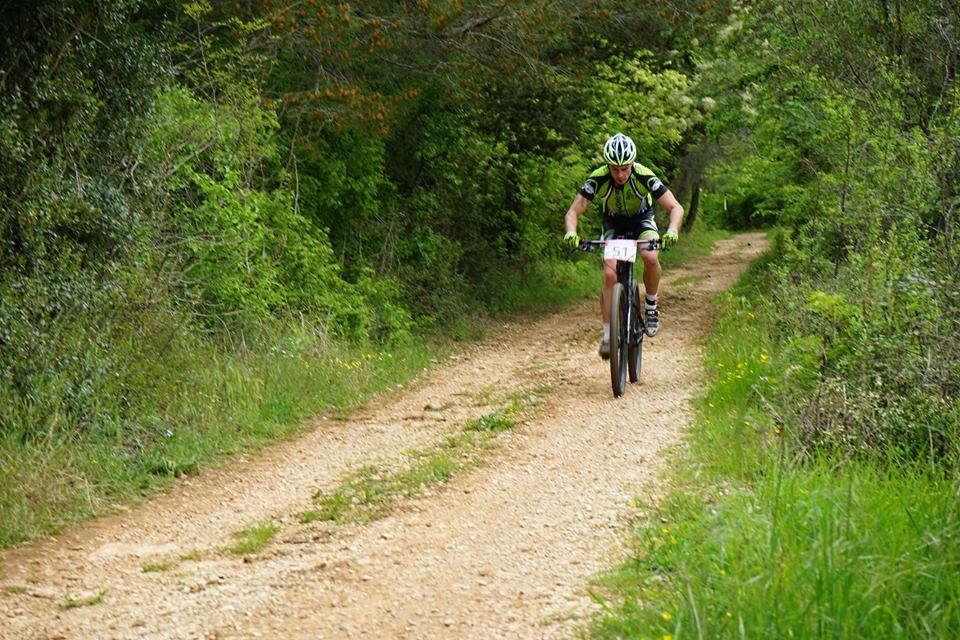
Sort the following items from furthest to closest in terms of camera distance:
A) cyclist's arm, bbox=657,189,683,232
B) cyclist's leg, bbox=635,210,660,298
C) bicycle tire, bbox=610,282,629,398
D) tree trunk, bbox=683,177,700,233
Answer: tree trunk, bbox=683,177,700,233 < cyclist's leg, bbox=635,210,660,298 < cyclist's arm, bbox=657,189,683,232 < bicycle tire, bbox=610,282,629,398

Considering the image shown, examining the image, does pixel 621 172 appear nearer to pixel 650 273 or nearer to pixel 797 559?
pixel 650 273

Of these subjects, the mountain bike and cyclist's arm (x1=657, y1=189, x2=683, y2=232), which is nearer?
the mountain bike

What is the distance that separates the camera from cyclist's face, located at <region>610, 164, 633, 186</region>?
9859mm

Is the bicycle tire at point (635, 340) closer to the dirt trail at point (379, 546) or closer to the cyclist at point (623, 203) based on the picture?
the cyclist at point (623, 203)

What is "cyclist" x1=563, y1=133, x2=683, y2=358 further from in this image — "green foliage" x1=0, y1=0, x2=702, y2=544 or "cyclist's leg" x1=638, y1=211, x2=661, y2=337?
"green foliage" x1=0, y1=0, x2=702, y2=544

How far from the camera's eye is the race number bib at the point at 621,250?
32.1ft

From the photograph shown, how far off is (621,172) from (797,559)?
6.20 m

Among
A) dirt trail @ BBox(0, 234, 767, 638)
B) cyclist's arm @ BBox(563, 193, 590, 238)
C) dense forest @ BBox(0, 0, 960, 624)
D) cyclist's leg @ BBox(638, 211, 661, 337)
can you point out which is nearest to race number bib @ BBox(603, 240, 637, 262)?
cyclist's leg @ BBox(638, 211, 661, 337)

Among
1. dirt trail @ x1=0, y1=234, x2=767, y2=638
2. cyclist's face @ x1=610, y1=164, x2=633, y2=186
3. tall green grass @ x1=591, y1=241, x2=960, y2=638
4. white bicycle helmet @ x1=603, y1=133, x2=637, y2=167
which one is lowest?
dirt trail @ x1=0, y1=234, x2=767, y2=638

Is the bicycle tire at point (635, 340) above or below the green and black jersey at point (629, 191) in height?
below

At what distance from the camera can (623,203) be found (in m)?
10.2

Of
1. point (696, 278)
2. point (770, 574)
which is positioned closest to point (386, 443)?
point (770, 574)

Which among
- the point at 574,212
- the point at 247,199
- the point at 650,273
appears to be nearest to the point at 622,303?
the point at 650,273

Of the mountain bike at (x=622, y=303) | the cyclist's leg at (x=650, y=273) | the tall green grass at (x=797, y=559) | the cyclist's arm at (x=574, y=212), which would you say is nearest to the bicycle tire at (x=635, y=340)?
the mountain bike at (x=622, y=303)
